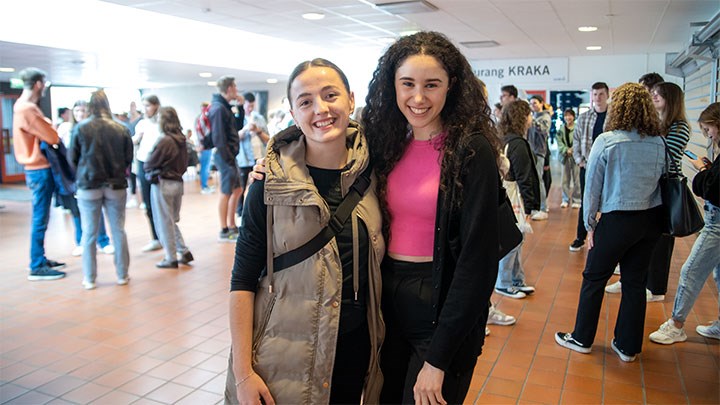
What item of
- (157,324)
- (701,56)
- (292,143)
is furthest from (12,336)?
(701,56)

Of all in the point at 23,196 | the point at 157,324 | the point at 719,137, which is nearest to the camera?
the point at 719,137

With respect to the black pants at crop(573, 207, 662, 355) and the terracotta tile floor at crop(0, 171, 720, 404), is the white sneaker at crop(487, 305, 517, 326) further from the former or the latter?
the black pants at crop(573, 207, 662, 355)

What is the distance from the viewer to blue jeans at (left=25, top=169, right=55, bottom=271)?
5.64 metres

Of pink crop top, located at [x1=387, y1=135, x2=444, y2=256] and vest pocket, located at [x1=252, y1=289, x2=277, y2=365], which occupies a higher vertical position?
pink crop top, located at [x1=387, y1=135, x2=444, y2=256]

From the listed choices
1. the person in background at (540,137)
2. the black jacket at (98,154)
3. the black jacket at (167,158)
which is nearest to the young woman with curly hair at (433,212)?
the black jacket at (98,154)

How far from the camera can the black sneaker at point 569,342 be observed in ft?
12.4

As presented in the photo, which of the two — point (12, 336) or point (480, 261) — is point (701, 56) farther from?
point (12, 336)

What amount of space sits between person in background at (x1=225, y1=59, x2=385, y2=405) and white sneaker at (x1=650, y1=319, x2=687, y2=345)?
119 inches

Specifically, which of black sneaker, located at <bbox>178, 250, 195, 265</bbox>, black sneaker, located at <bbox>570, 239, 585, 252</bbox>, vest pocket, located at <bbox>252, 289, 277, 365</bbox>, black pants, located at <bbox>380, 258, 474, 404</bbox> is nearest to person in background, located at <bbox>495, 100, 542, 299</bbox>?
black sneaker, located at <bbox>570, 239, 585, 252</bbox>

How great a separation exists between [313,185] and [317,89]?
0.29 meters

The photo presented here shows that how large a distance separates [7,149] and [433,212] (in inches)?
671

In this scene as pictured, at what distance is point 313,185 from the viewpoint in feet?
5.49

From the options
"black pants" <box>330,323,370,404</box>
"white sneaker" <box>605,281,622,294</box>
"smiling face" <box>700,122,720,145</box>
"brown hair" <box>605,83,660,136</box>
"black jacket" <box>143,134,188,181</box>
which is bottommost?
"white sneaker" <box>605,281,622,294</box>

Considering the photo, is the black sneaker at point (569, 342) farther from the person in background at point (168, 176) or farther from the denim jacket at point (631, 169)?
the person in background at point (168, 176)
